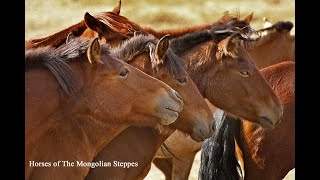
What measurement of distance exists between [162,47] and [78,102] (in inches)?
33.0

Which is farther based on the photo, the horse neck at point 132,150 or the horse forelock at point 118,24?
the horse forelock at point 118,24

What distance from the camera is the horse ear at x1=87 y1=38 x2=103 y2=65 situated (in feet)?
20.7

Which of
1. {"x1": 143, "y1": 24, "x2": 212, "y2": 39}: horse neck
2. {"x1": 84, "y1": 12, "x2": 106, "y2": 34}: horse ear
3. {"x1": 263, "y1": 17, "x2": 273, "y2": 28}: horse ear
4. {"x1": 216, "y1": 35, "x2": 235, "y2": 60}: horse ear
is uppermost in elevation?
{"x1": 84, "y1": 12, "x2": 106, "y2": 34}: horse ear

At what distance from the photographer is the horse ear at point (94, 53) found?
20.7 ft

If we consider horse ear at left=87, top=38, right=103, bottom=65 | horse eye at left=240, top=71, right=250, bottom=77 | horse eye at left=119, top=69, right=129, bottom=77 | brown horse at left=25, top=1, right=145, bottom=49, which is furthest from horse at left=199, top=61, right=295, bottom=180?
horse ear at left=87, top=38, right=103, bottom=65

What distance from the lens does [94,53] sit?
20.9ft

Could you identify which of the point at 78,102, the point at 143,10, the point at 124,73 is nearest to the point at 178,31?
the point at 143,10

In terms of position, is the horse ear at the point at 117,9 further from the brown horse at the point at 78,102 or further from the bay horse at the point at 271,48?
the bay horse at the point at 271,48

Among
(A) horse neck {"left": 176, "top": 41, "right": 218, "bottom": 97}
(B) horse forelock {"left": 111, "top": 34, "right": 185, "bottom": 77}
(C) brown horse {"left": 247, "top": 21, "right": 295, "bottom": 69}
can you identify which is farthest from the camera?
(C) brown horse {"left": 247, "top": 21, "right": 295, "bottom": 69}

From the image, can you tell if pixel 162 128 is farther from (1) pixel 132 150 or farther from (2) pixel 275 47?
(2) pixel 275 47

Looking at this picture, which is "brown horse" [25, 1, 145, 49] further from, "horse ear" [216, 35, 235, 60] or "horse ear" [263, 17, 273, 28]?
"horse ear" [263, 17, 273, 28]

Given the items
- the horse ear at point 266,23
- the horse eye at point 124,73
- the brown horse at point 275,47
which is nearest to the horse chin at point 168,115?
the horse eye at point 124,73

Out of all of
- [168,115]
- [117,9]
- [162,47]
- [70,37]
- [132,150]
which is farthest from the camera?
[117,9]
